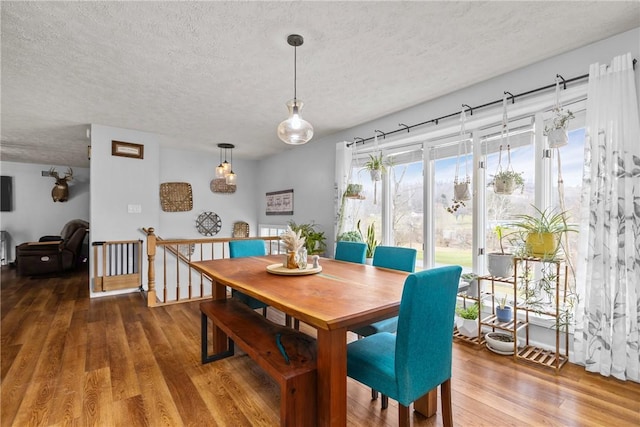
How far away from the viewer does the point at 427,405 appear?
5.76 ft

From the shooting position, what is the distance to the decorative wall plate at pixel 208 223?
20.7 ft

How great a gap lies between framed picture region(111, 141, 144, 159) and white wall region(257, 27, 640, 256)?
2.53 m

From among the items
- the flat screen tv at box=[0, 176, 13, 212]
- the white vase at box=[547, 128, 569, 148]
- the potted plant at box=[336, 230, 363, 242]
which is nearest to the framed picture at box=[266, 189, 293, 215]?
the potted plant at box=[336, 230, 363, 242]

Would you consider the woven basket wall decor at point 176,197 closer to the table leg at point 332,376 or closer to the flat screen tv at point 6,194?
the flat screen tv at point 6,194

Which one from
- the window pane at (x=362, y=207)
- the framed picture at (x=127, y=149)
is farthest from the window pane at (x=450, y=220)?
the framed picture at (x=127, y=149)

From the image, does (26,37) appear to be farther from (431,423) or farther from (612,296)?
(612,296)

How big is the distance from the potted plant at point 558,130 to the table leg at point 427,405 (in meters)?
2.01

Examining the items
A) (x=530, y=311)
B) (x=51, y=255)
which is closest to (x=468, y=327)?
(x=530, y=311)

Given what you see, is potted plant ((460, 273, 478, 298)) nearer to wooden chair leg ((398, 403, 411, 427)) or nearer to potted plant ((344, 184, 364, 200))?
potted plant ((344, 184, 364, 200))

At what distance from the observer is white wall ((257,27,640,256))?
2297mm

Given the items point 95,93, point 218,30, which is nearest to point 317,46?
point 218,30

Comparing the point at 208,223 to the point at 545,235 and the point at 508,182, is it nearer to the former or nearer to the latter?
the point at 508,182

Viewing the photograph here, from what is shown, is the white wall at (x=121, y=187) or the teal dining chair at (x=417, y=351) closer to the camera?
the teal dining chair at (x=417, y=351)

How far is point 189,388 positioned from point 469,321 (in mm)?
2427
